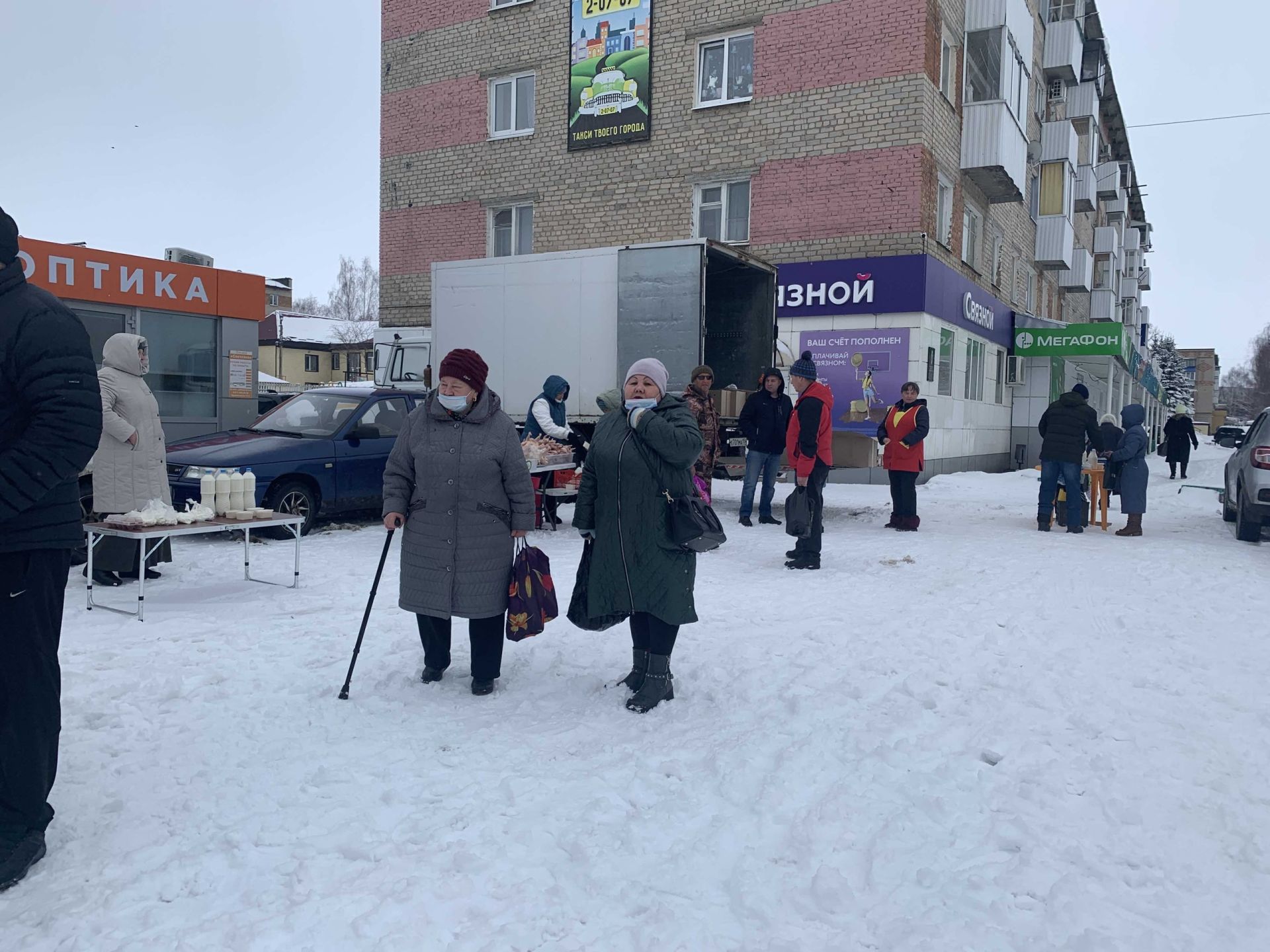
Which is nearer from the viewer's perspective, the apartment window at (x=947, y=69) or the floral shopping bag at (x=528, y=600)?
the floral shopping bag at (x=528, y=600)

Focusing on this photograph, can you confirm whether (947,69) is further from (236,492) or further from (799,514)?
(236,492)

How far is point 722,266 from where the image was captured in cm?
1216

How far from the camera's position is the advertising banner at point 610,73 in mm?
18250

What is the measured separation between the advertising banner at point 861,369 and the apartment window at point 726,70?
4807 mm

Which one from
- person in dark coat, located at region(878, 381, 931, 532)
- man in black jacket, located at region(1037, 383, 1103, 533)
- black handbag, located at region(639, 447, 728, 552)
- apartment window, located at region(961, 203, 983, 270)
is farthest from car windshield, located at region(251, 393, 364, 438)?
apartment window, located at region(961, 203, 983, 270)

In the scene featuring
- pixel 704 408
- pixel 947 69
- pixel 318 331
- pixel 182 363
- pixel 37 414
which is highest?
pixel 947 69

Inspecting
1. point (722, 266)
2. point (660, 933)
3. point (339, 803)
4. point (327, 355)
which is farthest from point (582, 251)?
point (327, 355)

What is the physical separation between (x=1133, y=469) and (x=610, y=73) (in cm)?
1282

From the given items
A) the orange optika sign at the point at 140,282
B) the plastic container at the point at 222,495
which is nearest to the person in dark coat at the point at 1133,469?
the plastic container at the point at 222,495

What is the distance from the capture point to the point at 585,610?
15.3 feet

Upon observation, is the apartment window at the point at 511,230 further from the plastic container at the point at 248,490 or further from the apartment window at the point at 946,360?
the plastic container at the point at 248,490

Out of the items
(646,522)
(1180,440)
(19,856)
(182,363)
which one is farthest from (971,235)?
(19,856)

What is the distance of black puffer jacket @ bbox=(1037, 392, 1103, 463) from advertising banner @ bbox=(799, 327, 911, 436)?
4930mm

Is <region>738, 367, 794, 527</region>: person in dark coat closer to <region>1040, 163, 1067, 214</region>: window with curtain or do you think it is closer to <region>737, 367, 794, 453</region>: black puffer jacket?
<region>737, 367, 794, 453</region>: black puffer jacket
